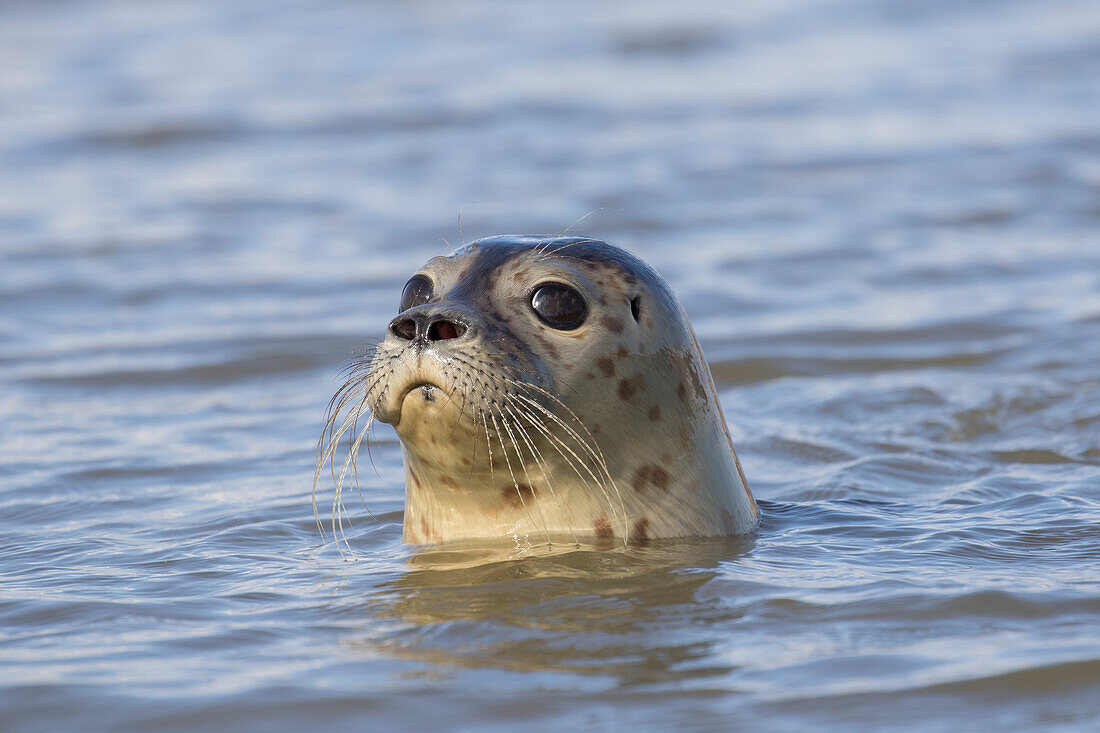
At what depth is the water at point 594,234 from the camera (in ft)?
12.0

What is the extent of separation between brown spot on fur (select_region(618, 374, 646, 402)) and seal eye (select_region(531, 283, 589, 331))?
0.21 metres

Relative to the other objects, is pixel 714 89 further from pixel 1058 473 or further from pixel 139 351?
pixel 1058 473

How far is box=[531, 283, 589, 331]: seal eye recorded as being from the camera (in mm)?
4496

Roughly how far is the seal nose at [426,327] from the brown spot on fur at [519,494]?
0.49m

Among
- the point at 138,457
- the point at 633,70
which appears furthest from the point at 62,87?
the point at 138,457

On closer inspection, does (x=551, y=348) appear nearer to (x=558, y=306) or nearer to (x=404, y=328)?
(x=558, y=306)

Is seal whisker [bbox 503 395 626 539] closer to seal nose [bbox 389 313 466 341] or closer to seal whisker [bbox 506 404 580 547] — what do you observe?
seal whisker [bbox 506 404 580 547]

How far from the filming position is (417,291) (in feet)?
15.3

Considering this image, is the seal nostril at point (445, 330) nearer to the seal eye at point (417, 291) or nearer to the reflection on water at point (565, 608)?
the seal eye at point (417, 291)

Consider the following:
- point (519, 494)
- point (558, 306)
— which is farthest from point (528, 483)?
point (558, 306)

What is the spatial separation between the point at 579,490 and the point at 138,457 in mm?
2696

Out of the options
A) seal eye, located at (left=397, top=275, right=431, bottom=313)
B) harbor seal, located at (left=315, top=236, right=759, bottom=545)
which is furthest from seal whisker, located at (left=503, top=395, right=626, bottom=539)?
seal eye, located at (left=397, top=275, right=431, bottom=313)

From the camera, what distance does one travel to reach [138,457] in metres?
6.64

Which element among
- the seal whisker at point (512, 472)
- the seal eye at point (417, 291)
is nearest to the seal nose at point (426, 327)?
the seal whisker at point (512, 472)
